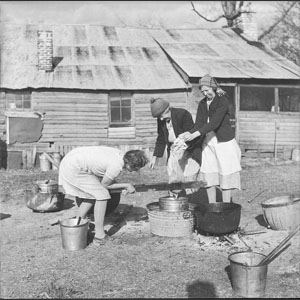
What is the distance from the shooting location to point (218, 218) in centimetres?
618

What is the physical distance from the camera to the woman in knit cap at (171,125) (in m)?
6.68

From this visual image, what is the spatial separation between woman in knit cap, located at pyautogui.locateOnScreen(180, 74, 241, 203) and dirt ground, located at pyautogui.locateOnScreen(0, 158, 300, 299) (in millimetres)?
858

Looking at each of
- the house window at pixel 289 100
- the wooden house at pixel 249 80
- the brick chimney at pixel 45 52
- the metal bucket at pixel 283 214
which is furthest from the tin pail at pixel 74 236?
the house window at pixel 289 100

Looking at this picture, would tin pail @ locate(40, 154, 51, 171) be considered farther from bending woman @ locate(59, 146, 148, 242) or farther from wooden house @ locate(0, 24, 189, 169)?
bending woman @ locate(59, 146, 148, 242)

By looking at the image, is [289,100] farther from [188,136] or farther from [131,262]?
[131,262]

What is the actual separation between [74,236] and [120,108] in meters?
10.8

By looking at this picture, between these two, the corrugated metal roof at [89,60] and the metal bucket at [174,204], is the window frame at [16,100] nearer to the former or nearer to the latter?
the corrugated metal roof at [89,60]

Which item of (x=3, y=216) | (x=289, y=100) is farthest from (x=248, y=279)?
(x=289, y=100)

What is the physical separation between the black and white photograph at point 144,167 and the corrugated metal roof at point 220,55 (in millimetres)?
83

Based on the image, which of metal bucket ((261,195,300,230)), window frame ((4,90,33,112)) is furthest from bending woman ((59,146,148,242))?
window frame ((4,90,33,112))

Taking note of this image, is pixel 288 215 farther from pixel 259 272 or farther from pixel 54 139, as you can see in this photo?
pixel 54 139

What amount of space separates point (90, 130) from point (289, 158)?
7.51 metres

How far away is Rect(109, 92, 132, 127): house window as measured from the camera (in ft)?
53.2

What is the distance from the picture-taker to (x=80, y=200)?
6.70m
